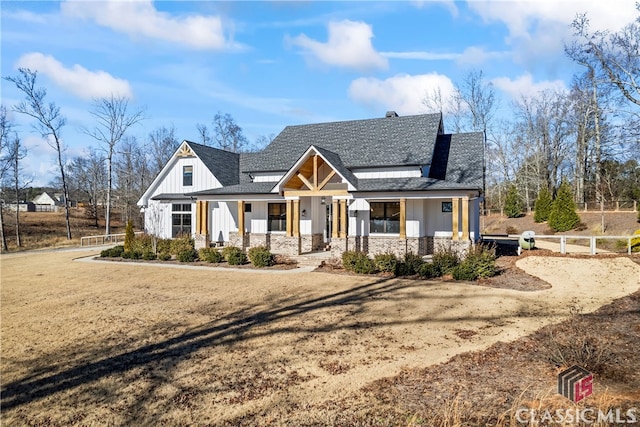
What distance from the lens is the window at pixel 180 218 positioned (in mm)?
26125

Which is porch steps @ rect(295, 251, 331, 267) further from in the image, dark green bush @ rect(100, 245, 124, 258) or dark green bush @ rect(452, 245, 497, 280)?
dark green bush @ rect(100, 245, 124, 258)

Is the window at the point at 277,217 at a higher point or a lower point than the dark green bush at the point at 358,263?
higher

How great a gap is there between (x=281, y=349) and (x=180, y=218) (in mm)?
21009

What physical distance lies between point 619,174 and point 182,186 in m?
45.9

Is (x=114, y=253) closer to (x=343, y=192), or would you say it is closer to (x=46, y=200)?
(x=343, y=192)

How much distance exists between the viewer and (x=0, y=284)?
14578 mm

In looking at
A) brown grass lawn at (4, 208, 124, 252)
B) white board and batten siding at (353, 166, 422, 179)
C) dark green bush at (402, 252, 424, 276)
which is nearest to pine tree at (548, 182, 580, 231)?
white board and batten siding at (353, 166, 422, 179)

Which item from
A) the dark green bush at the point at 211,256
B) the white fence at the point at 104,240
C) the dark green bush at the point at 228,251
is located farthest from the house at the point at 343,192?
the white fence at the point at 104,240

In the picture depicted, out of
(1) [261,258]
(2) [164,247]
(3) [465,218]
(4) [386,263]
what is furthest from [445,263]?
(2) [164,247]

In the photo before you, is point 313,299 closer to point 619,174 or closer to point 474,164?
point 474,164

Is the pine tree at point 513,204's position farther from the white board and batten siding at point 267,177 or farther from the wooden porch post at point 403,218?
the white board and batten siding at point 267,177

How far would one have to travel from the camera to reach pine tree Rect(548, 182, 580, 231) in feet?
99.7

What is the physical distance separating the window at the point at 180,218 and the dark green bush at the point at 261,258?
33.9ft

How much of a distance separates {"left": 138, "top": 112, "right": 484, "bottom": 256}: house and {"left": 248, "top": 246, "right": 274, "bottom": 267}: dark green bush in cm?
170
